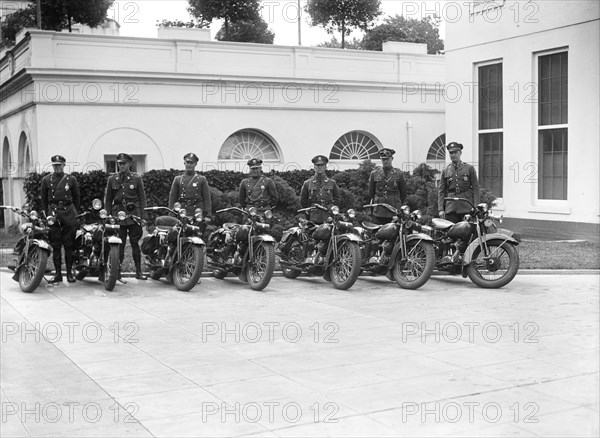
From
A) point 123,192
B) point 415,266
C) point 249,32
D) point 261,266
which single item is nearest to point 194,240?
point 261,266

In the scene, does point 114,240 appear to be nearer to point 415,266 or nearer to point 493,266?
point 415,266

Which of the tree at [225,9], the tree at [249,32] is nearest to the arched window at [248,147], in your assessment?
the tree at [225,9]

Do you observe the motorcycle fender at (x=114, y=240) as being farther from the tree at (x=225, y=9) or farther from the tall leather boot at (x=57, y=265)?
the tree at (x=225, y=9)

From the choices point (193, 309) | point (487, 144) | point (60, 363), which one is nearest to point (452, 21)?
point (487, 144)

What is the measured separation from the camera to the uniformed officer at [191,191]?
13.2m

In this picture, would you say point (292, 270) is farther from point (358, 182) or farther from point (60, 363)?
point (358, 182)

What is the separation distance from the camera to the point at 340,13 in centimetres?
1919

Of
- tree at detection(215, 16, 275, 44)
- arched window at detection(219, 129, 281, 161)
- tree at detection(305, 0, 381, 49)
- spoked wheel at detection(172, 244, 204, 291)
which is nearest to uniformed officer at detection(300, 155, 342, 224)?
spoked wheel at detection(172, 244, 204, 291)

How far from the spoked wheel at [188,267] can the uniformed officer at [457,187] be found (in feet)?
12.2

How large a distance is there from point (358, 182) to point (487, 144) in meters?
→ 3.15

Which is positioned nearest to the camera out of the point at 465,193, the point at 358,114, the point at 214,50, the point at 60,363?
the point at 60,363

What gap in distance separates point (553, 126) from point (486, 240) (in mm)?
7672

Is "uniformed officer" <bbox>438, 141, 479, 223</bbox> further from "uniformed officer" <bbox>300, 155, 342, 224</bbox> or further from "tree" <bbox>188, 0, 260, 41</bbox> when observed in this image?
"tree" <bbox>188, 0, 260, 41</bbox>

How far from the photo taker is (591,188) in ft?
56.9
